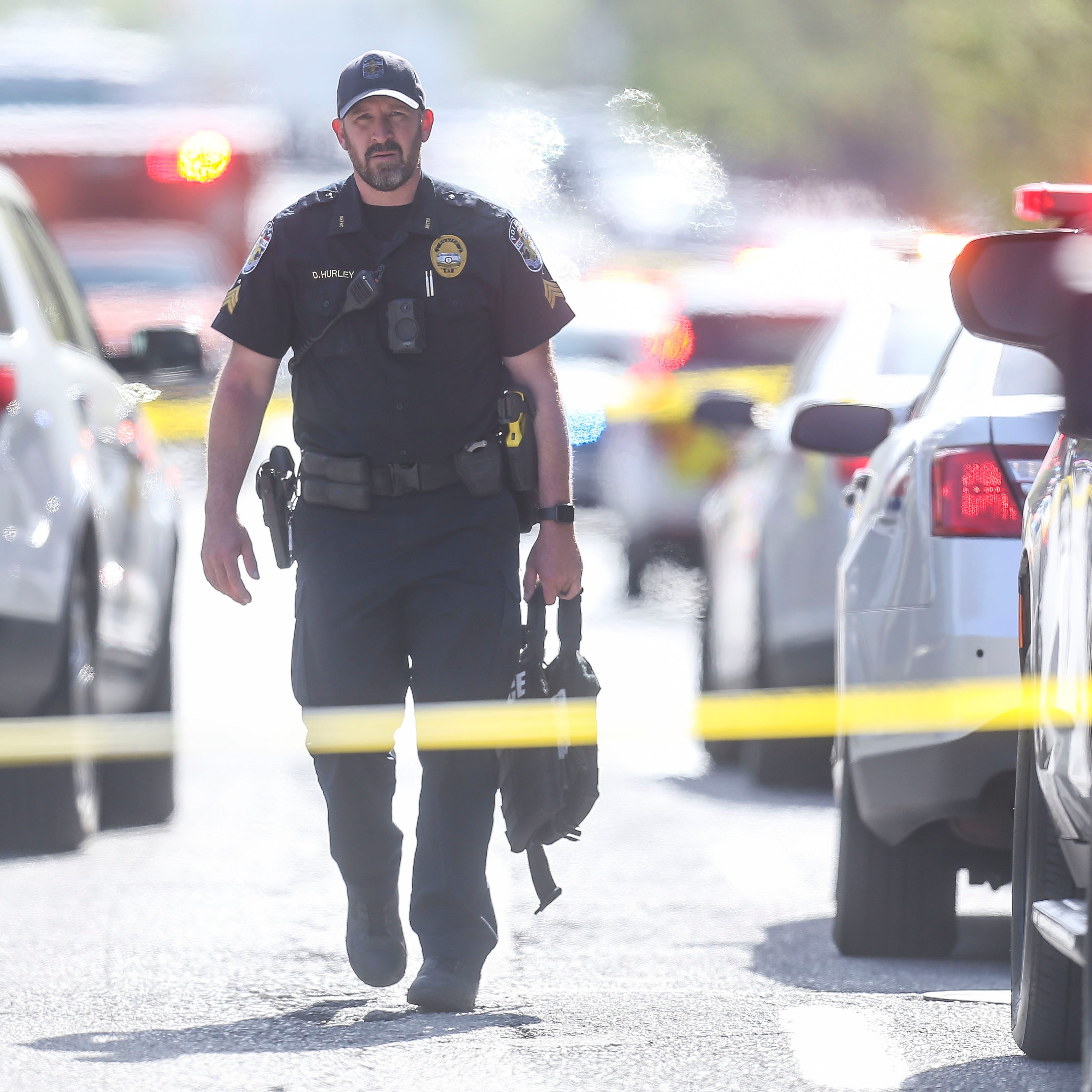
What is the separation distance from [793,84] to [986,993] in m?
42.6

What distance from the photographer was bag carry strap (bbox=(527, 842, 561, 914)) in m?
5.79

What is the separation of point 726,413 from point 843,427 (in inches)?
117

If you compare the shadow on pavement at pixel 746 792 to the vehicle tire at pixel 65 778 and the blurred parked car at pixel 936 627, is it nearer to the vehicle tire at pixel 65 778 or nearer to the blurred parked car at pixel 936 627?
the vehicle tire at pixel 65 778

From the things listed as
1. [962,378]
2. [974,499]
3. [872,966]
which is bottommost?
[872,966]

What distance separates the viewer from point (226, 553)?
5.76m

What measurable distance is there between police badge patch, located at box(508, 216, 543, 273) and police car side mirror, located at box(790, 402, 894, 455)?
4.67 feet

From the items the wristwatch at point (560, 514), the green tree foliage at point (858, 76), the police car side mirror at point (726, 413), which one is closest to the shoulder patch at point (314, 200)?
the wristwatch at point (560, 514)

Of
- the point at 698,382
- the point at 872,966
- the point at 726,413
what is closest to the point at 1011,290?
the point at 872,966

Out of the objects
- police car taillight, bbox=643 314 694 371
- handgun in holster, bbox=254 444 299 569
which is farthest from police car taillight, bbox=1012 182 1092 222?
police car taillight, bbox=643 314 694 371

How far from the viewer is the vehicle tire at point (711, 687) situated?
1061cm

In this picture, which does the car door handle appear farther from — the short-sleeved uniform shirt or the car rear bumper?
the short-sleeved uniform shirt

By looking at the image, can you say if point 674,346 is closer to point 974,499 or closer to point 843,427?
Result: point 843,427

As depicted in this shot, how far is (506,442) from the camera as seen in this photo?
19.0 ft

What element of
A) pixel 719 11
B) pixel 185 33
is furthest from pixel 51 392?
pixel 719 11
